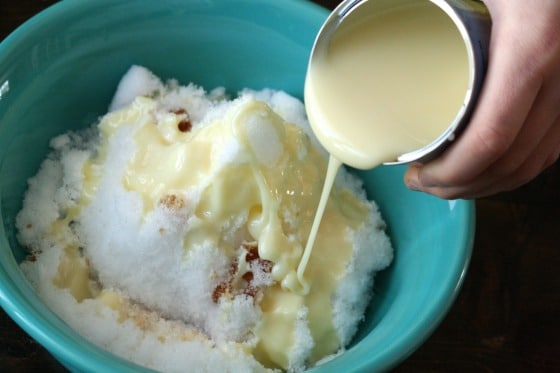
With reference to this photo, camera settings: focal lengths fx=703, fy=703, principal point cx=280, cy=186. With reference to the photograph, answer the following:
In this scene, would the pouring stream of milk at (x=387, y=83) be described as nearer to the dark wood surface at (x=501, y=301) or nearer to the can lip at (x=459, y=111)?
the can lip at (x=459, y=111)

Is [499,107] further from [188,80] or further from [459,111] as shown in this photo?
[188,80]

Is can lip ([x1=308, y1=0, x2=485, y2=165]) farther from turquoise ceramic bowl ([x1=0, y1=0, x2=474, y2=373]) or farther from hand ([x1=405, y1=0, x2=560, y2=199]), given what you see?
turquoise ceramic bowl ([x1=0, y1=0, x2=474, y2=373])

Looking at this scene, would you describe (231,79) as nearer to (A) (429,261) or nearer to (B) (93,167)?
(B) (93,167)

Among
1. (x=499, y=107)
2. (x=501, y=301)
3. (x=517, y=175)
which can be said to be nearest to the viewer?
(x=499, y=107)

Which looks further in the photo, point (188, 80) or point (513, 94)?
point (188, 80)

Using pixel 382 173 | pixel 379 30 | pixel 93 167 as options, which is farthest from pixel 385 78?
pixel 93 167

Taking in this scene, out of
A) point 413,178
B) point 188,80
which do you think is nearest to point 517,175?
point 413,178

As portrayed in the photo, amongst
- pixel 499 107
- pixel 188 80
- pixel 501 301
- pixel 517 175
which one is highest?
pixel 499 107
